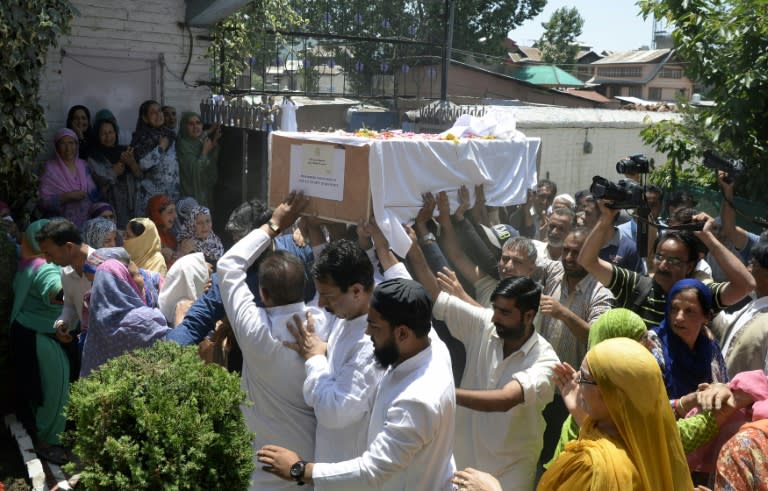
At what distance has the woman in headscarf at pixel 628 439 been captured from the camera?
7.56 ft

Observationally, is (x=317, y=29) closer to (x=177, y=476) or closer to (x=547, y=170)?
(x=547, y=170)

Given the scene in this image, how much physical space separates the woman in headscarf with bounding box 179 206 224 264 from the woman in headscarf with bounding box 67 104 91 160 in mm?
1705

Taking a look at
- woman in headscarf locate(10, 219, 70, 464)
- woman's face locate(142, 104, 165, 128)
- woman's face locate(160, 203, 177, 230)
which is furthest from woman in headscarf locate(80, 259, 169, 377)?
woman's face locate(142, 104, 165, 128)

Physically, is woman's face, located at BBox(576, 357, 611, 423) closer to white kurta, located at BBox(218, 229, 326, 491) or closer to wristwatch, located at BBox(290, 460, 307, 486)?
wristwatch, located at BBox(290, 460, 307, 486)

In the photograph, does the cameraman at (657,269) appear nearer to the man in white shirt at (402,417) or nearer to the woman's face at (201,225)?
the man in white shirt at (402,417)

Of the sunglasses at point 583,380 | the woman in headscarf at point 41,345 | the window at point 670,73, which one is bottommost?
the woman in headscarf at point 41,345

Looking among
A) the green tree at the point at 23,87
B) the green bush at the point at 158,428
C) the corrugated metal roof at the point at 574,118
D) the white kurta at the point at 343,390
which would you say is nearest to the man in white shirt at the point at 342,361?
the white kurta at the point at 343,390

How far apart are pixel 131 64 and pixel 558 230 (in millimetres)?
4725

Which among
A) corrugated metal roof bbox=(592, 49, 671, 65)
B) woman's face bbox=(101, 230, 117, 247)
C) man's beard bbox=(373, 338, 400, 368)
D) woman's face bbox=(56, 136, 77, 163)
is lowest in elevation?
woman's face bbox=(101, 230, 117, 247)

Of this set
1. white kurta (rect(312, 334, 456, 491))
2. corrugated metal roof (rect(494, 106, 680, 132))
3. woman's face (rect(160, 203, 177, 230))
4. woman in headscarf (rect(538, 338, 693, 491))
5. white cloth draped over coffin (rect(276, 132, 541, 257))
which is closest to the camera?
woman in headscarf (rect(538, 338, 693, 491))

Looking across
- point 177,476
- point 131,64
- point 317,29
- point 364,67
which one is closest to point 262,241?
point 177,476

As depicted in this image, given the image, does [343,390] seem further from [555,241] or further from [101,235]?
[101,235]

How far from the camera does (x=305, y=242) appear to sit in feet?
15.5

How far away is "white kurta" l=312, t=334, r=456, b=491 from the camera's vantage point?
2684 mm
